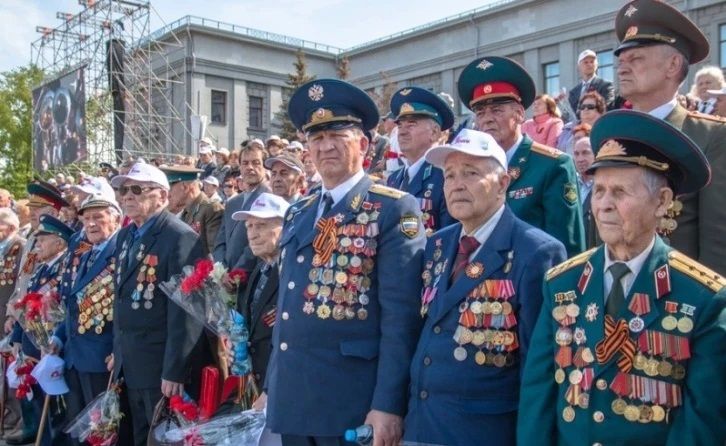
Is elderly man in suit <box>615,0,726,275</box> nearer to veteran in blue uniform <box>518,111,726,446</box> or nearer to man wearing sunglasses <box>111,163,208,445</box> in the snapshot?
veteran in blue uniform <box>518,111,726,446</box>

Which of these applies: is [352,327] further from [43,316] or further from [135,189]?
[43,316]

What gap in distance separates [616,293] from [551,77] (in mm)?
32207

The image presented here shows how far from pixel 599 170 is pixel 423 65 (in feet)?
121

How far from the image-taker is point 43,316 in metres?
6.11

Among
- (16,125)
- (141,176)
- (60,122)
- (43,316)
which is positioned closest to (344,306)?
(141,176)

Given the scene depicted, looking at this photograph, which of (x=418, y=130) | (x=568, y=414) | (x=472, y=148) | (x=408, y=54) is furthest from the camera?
(x=408, y=54)

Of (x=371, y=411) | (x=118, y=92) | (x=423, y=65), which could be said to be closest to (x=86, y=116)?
(x=118, y=92)

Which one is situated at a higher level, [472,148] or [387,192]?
[472,148]

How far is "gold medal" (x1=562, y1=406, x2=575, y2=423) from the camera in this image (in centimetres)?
260

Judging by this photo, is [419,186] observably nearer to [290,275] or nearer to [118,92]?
[290,275]

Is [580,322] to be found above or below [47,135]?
below

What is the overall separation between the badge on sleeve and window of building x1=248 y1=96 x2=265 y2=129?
40130 millimetres

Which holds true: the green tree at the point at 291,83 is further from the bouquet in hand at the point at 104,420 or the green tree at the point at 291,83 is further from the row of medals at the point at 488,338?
the row of medals at the point at 488,338

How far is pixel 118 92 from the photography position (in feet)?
102
